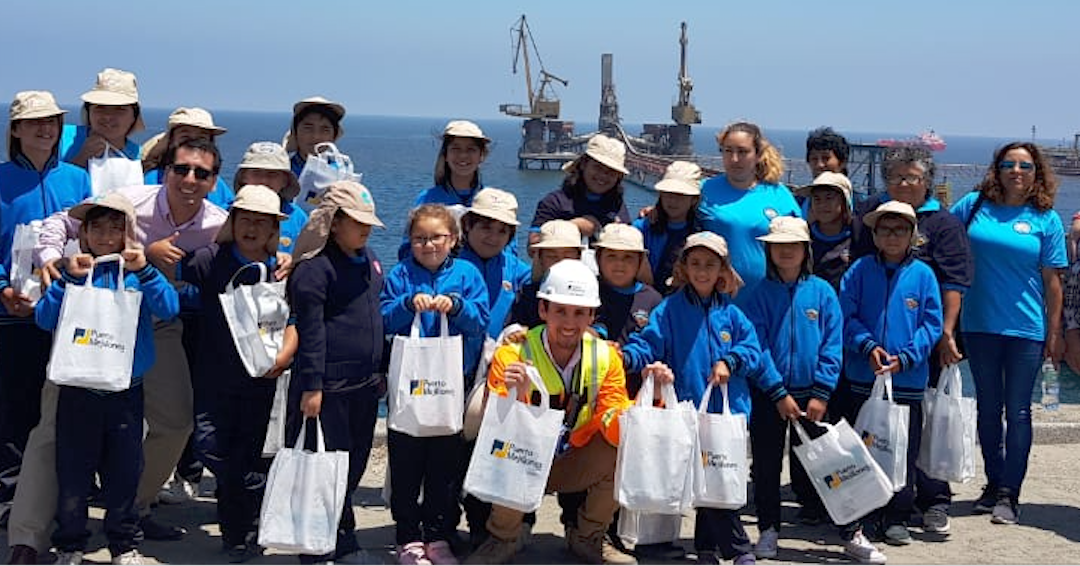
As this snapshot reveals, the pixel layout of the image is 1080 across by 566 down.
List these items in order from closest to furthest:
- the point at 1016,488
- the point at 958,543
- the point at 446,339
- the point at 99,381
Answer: the point at 99,381, the point at 446,339, the point at 958,543, the point at 1016,488

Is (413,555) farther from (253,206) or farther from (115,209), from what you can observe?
(115,209)

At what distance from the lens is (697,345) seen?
19.0ft

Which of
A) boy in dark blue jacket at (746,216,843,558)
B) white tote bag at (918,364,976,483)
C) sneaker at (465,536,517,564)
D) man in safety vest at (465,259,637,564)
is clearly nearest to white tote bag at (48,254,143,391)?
man in safety vest at (465,259,637,564)

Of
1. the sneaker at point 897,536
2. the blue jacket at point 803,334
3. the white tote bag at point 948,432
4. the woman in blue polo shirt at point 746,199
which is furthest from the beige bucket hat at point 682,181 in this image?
the sneaker at point 897,536

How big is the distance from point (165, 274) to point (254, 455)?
0.95 meters

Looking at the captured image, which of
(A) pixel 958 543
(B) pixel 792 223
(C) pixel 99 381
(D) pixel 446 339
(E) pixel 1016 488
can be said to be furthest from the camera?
(E) pixel 1016 488

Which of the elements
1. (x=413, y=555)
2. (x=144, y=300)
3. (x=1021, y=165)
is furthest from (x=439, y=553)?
(x=1021, y=165)

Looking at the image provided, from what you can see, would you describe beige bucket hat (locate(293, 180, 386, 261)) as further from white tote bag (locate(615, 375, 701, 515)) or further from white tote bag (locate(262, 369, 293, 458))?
white tote bag (locate(615, 375, 701, 515))

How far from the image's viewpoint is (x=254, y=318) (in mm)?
5418

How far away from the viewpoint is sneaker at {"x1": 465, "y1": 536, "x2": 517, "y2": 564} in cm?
577

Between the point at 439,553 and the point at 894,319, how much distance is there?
8.54 feet

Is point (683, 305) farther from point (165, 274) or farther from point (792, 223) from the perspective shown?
point (165, 274)

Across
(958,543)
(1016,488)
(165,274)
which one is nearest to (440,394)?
(165,274)

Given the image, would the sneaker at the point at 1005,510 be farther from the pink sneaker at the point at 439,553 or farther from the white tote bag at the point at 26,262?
the white tote bag at the point at 26,262
